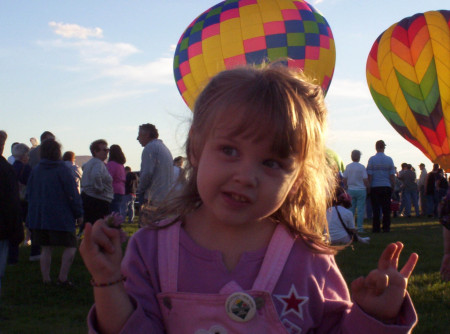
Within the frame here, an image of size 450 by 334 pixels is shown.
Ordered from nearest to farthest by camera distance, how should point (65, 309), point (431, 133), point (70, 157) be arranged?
point (65, 309), point (70, 157), point (431, 133)

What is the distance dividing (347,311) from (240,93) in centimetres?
64

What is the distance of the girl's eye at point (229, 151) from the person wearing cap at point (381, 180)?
34.4ft

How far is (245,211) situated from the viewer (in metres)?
1.50

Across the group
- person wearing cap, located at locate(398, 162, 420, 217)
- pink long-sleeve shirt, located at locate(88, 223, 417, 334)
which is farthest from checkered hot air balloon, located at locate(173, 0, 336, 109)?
pink long-sleeve shirt, located at locate(88, 223, 417, 334)

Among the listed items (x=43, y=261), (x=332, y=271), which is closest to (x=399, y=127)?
(x=43, y=261)

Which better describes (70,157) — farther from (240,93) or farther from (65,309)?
(240,93)

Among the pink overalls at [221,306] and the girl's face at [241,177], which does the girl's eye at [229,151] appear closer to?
the girl's face at [241,177]

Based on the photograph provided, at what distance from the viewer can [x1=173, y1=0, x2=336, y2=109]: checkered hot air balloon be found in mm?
10438

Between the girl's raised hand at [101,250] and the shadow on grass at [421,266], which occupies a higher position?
the girl's raised hand at [101,250]

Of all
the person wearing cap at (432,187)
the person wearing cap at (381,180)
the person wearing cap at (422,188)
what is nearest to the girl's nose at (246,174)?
the person wearing cap at (381,180)

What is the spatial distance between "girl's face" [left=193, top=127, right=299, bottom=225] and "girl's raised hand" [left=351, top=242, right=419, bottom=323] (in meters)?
0.30

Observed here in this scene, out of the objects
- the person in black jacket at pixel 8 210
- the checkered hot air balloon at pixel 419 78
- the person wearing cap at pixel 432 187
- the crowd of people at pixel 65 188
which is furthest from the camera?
the person wearing cap at pixel 432 187

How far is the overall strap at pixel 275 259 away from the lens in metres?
1.51

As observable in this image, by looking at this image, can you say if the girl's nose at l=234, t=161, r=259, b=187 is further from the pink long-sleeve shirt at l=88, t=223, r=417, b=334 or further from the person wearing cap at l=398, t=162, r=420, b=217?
the person wearing cap at l=398, t=162, r=420, b=217
